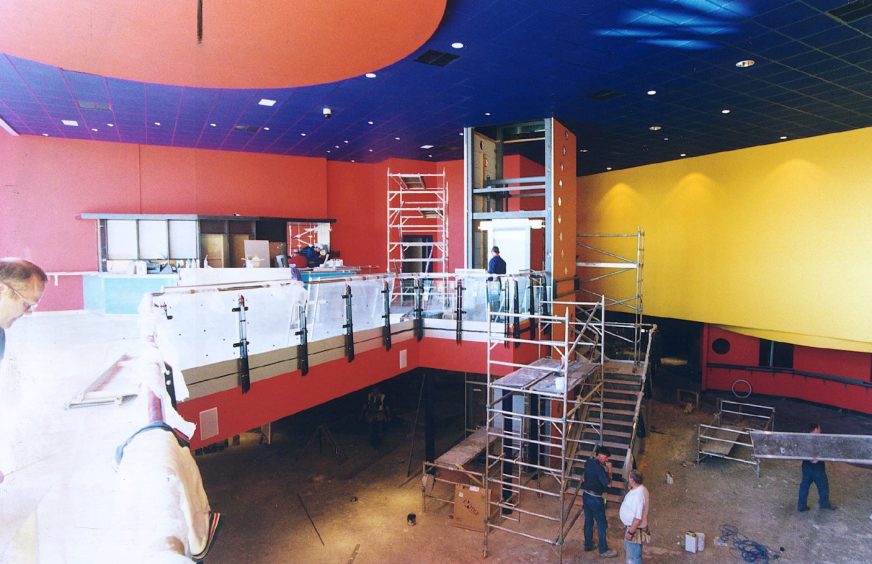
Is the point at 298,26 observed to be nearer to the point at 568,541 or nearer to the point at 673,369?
the point at 568,541

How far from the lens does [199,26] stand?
5.76 meters

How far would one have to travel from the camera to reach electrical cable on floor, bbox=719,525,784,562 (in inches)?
279

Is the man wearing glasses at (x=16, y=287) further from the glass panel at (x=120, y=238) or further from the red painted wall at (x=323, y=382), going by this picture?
the glass panel at (x=120, y=238)

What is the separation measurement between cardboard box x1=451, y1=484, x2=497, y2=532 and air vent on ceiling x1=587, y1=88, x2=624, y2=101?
7392mm

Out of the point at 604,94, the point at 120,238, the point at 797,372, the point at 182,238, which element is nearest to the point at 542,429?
the point at 604,94

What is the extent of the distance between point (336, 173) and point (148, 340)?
1339 centimetres

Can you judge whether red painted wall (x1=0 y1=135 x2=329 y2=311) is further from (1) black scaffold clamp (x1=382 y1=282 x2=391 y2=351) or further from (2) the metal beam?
(2) the metal beam

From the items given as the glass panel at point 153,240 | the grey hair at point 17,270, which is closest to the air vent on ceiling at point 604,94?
the grey hair at point 17,270

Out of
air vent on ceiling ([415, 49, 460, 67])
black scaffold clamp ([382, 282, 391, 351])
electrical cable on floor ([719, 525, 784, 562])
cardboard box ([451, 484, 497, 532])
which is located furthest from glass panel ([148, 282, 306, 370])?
electrical cable on floor ([719, 525, 784, 562])

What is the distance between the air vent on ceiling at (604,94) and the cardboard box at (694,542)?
7.54 meters

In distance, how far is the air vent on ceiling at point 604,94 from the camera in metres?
8.84

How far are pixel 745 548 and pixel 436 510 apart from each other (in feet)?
16.3

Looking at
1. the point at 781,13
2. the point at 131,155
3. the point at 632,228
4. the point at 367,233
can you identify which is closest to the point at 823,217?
the point at 632,228

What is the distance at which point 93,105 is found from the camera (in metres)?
9.33
